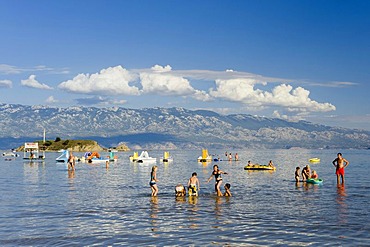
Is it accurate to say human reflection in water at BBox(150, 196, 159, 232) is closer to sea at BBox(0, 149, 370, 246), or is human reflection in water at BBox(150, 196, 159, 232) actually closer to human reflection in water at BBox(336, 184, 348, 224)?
sea at BBox(0, 149, 370, 246)

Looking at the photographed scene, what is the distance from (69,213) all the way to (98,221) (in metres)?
3.54

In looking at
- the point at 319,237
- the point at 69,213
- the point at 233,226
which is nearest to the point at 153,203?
the point at 69,213

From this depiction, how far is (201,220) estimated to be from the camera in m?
23.3

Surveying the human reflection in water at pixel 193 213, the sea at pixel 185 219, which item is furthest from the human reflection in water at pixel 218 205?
the human reflection in water at pixel 193 213

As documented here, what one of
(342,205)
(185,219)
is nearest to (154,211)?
(185,219)

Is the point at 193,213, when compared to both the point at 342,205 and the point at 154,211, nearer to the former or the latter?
the point at 154,211

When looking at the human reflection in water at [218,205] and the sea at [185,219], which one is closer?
the sea at [185,219]

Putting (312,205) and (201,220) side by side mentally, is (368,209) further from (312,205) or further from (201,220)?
(201,220)

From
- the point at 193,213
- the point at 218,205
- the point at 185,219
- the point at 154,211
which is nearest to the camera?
the point at 185,219

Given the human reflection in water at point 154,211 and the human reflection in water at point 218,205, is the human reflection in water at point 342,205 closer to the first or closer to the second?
the human reflection in water at point 218,205

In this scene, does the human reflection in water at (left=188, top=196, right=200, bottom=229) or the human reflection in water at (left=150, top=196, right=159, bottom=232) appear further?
the human reflection in water at (left=188, top=196, right=200, bottom=229)

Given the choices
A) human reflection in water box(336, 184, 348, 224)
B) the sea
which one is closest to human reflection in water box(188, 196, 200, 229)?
the sea

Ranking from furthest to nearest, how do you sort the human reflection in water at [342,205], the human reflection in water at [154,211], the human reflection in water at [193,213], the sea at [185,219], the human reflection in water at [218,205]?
the human reflection in water at [218,205], the human reflection in water at [342,205], the human reflection in water at [193,213], the human reflection in water at [154,211], the sea at [185,219]

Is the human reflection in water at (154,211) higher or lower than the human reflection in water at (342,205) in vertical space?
higher
